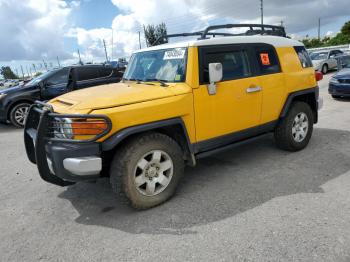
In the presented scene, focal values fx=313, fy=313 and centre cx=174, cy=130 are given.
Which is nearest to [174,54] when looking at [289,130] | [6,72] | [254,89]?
[254,89]

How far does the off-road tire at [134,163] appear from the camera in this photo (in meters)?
3.32

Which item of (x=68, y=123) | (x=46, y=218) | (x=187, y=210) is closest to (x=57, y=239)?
(x=46, y=218)

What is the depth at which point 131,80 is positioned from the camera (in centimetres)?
466

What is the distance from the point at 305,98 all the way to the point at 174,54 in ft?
8.79

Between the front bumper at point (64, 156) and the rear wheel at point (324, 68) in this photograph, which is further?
the rear wheel at point (324, 68)

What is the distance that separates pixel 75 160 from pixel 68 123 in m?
0.39

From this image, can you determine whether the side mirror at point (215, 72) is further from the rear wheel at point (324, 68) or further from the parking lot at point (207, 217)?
the rear wheel at point (324, 68)

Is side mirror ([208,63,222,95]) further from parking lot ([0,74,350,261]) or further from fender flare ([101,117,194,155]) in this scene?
parking lot ([0,74,350,261])

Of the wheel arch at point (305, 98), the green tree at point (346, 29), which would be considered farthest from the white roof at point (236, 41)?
the green tree at point (346, 29)

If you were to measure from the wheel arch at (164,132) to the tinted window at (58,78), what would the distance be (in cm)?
685

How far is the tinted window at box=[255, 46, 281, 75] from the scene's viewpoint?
4.53m

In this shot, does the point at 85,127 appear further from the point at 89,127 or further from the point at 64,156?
the point at 64,156

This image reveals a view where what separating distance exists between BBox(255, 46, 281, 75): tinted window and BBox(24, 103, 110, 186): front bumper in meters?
2.67

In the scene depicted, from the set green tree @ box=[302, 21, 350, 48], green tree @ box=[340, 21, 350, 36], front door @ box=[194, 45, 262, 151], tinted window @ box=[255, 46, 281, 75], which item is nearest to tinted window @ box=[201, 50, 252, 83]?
front door @ box=[194, 45, 262, 151]
